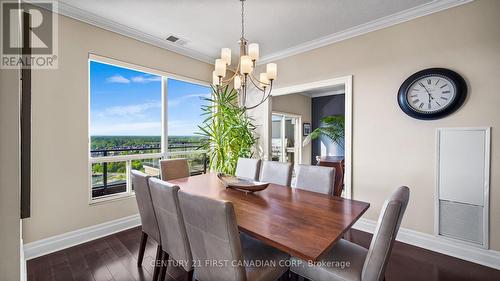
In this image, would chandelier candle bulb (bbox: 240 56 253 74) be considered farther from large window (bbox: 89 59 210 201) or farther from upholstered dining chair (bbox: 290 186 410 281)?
large window (bbox: 89 59 210 201)

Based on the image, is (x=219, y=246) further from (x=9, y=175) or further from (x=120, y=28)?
(x=120, y=28)

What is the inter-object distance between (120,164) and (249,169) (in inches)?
73.5

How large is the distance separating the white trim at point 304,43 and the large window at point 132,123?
448 millimetres

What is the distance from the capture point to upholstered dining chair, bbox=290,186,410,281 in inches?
43.4

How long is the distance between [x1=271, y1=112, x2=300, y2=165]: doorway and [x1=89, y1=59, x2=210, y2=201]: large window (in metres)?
3.09

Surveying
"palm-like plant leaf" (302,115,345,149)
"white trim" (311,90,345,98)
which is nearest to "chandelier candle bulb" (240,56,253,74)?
"palm-like plant leaf" (302,115,345,149)

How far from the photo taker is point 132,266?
2.08m

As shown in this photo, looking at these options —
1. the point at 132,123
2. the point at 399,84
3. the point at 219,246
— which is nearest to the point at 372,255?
the point at 219,246

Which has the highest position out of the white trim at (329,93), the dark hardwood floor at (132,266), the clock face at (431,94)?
the white trim at (329,93)

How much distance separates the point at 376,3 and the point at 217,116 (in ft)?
8.84

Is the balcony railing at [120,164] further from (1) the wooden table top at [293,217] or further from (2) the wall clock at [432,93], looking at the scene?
(2) the wall clock at [432,93]

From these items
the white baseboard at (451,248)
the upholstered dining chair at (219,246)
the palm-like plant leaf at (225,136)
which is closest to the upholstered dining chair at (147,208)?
the upholstered dining chair at (219,246)

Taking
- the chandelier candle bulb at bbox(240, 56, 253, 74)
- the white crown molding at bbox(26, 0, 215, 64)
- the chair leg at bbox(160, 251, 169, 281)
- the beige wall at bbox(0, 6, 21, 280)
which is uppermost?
the white crown molding at bbox(26, 0, 215, 64)

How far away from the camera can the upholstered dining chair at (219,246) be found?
1.10 m
